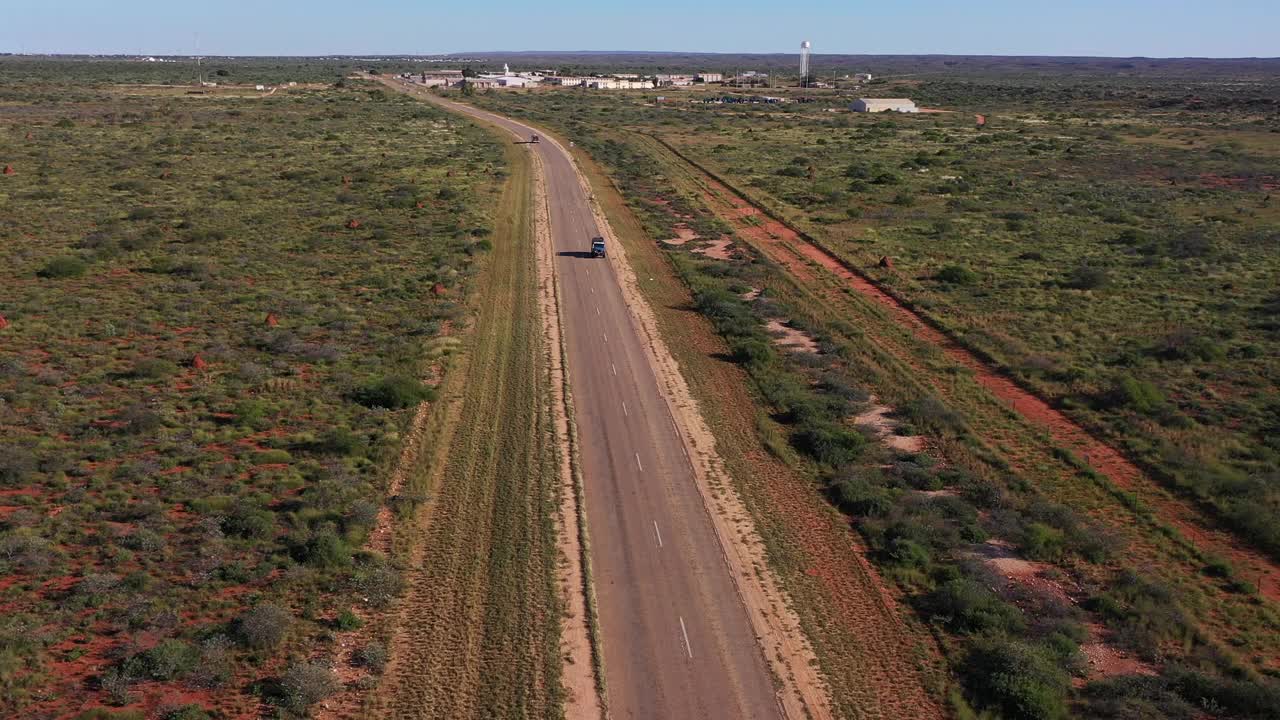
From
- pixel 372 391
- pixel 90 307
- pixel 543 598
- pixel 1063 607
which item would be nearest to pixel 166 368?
pixel 372 391

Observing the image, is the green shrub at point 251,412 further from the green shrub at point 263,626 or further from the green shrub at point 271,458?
the green shrub at point 263,626

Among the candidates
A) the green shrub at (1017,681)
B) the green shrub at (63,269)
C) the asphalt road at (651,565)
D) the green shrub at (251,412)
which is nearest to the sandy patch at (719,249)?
the asphalt road at (651,565)

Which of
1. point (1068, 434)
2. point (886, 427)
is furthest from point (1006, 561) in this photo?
point (1068, 434)

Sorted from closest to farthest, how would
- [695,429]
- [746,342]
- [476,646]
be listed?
[476,646]
[695,429]
[746,342]

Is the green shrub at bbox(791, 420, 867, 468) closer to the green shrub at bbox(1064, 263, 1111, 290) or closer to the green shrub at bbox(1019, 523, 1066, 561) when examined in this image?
the green shrub at bbox(1019, 523, 1066, 561)

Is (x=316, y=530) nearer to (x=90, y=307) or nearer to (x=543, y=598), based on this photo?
(x=543, y=598)
